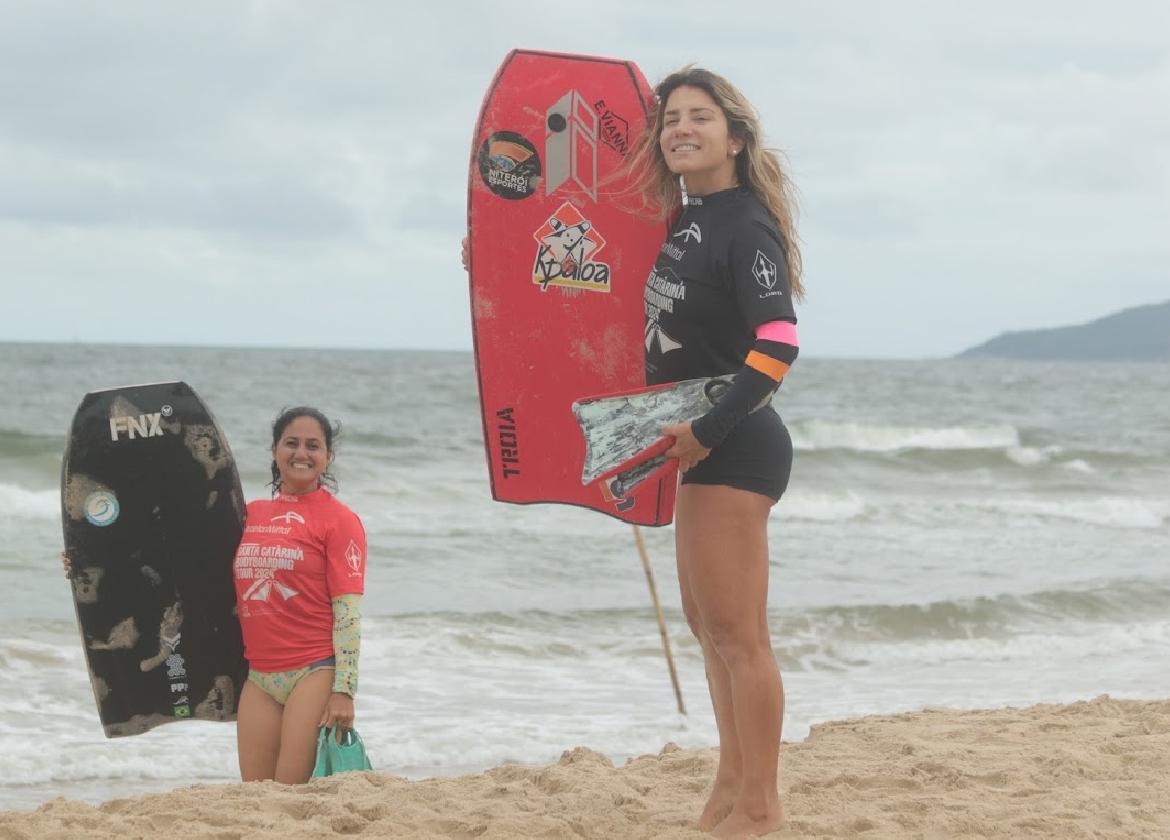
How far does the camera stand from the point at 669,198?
2982 mm

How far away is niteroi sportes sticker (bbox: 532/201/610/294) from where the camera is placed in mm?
3650

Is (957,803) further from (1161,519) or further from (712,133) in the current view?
(1161,519)

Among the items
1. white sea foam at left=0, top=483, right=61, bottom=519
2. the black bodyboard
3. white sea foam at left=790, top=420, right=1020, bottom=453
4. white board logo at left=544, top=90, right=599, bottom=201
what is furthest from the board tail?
white sea foam at left=790, top=420, right=1020, bottom=453

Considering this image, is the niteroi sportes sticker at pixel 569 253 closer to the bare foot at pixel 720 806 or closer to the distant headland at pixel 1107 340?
the bare foot at pixel 720 806

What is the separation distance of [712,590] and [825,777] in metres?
1.22

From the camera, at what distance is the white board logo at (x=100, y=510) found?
152 inches

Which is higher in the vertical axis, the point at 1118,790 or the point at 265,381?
the point at 265,381

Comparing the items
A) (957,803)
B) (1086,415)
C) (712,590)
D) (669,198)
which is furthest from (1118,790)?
(1086,415)

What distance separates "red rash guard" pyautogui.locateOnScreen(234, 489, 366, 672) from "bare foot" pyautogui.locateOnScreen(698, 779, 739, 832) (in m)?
1.09

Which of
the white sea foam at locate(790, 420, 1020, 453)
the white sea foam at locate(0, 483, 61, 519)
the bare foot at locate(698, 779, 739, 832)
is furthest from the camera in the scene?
the white sea foam at locate(790, 420, 1020, 453)

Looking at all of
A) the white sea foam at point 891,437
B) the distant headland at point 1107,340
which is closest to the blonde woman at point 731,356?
the white sea foam at point 891,437

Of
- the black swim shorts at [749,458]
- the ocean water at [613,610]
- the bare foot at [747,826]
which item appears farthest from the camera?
the ocean water at [613,610]

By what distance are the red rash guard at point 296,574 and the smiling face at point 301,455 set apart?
4cm

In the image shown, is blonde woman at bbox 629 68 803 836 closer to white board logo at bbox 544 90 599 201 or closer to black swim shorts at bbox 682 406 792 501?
black swim shorts at bbox 682 406 792 501
